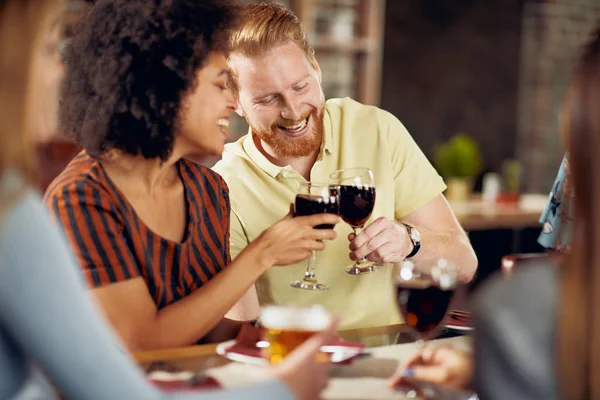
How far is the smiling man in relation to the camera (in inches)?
91.2

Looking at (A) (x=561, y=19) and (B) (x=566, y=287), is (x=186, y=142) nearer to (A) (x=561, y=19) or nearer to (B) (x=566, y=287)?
(B) (x=566, y=287)

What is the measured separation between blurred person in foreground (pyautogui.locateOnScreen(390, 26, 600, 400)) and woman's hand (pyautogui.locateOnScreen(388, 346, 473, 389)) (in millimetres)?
251

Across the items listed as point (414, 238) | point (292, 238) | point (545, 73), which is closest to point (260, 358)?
point (292, 238)

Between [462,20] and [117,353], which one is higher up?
[462,20]

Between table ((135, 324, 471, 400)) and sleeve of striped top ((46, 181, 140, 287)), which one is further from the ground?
sleeve of striped top ((46, 181, 140, 287))

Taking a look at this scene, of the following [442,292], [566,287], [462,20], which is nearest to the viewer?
[566,287]

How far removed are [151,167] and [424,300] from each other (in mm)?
758

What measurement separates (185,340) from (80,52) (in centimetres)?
69

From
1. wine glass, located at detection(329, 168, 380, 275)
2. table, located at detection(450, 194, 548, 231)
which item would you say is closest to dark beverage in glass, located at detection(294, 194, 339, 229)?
wine glass, located at detection(329, 168, 380, 275)

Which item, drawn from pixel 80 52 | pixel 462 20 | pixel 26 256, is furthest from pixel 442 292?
Result: pixel 462 20

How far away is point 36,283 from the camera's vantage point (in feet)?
3.18

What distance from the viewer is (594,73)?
0.96 m

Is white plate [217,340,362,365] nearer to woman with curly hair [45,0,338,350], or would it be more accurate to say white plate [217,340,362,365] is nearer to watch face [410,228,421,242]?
woman with curly hair [45,0,338,350]

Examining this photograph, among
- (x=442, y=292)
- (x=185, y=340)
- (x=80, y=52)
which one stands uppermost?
(x=80, y=52)
